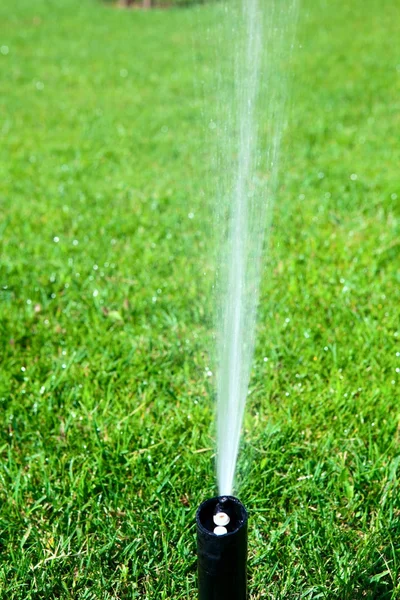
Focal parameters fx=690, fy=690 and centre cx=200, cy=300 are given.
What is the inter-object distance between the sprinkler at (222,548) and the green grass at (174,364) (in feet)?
1.47

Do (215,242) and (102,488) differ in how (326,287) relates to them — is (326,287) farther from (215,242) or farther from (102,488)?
(102,488)

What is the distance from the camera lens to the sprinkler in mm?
1401

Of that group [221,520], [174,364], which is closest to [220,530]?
[221,520]

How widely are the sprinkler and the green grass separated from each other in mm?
447

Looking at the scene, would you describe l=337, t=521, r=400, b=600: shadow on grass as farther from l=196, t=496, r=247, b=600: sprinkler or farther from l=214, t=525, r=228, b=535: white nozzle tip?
l=214, t=525, r=228, b=535: white nozzle tip

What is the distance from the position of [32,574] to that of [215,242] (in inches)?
83.2

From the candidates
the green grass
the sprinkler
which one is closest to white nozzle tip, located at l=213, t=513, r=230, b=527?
the sprinkler

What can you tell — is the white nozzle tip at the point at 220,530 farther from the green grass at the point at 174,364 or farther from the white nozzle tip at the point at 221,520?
the green grass at the point at 174,364

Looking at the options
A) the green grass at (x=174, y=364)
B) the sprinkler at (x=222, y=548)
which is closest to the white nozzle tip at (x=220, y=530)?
the sprinkler at (x=222, y=548)

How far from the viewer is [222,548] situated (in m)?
1.40

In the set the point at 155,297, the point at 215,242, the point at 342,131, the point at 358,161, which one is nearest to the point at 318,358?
the point at 155,297

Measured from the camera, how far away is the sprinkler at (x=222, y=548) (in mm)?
1401

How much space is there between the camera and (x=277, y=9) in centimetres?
584

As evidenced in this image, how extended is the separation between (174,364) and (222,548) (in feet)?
4.61
